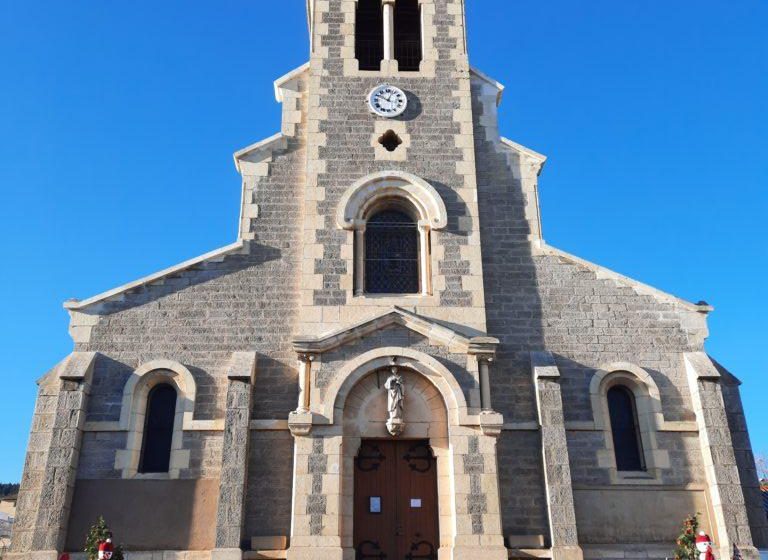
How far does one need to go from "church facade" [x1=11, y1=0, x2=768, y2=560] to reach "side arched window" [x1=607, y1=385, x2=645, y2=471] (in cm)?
4

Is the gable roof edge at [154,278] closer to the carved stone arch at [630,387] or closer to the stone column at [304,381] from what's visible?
the stone column at [304,381]

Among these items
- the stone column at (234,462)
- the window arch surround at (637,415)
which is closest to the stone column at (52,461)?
the stone column at (234,462)

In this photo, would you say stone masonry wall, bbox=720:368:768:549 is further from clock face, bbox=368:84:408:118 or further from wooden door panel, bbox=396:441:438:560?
clock face, bbox=368:84:408:118

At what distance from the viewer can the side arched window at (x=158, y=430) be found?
45.8 feet

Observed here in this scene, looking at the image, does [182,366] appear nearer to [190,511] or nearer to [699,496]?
[190,511]

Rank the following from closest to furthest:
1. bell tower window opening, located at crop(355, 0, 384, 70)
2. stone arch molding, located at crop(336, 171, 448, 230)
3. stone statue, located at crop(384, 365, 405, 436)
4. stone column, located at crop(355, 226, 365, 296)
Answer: stone statue, located at crop(384, 365, 405, 436) → stone column, located at crop(355, 226, 365, 296) → stone arch molding, located at crop(336, 171, 448, 230) → bell tower window opening, located at crop(355, 0, 384, 70)

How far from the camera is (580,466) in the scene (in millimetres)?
14039

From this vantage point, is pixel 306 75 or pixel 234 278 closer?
pixel 234 278

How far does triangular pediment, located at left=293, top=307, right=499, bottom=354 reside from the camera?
14.0m

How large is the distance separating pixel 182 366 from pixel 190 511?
2.74m

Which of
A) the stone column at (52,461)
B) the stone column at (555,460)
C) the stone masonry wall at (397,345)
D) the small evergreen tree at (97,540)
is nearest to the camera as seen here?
the small evergreen tree at (97,540)

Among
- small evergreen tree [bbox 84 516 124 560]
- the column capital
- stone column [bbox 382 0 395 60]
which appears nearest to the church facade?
the column capital

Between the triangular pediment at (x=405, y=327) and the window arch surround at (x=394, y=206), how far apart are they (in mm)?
1095

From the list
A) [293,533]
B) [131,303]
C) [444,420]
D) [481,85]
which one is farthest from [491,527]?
[481,85]
